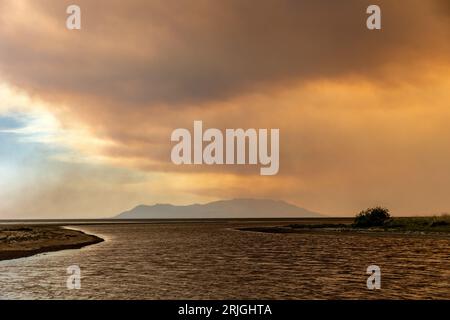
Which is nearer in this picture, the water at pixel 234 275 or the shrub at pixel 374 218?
the water at pixel 234 275

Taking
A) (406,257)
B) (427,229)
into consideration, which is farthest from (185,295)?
(427,229)

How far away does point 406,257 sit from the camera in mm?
48312

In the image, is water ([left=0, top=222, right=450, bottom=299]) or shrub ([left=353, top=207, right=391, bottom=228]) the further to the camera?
shrub ([left=353, top=207, right=391, bottom=228])

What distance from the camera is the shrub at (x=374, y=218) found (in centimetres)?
9931

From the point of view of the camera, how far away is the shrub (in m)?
99.3

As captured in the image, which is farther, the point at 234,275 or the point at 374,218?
the point at 374,218

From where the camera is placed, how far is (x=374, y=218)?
101000mm
